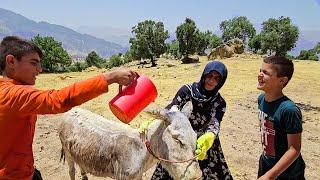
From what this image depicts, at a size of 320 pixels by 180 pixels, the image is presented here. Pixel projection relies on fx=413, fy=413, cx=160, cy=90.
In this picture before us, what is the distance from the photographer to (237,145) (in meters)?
10.2

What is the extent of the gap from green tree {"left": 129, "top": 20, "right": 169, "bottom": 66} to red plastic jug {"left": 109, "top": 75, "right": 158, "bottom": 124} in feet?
152

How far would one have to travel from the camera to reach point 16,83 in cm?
293

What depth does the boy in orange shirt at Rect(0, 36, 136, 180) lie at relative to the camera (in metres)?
2.60

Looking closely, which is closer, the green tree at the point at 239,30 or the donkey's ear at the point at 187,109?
the donkey's ear at the point at 187,109

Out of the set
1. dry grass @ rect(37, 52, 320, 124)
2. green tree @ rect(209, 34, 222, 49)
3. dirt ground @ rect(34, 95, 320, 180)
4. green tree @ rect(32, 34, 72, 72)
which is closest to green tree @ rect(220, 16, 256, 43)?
green tree @ rect(209, 34, 222, 49)

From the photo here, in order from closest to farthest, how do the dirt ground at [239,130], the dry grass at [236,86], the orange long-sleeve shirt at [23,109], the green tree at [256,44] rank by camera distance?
the orange long-sleeve shirt at [23,109] → the dirt ground at [239,130] → the dry grass at [236,86] → the green tree at [256,44]

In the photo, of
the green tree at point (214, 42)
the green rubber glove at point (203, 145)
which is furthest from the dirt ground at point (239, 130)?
the green tree at point (214, 42)

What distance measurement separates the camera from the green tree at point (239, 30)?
88750 mm

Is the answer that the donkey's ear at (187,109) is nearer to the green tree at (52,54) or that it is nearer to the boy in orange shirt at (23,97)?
the boy in orange shirt at (23,97)

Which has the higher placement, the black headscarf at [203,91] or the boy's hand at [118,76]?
the boy's hand at [118,76]

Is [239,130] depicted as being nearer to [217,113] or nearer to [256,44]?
[217,113]

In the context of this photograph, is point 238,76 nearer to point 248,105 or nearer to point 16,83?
point 248,105

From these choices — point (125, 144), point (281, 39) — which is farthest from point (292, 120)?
point (281, 39)

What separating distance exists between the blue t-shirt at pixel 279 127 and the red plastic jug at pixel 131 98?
1.29 meters
